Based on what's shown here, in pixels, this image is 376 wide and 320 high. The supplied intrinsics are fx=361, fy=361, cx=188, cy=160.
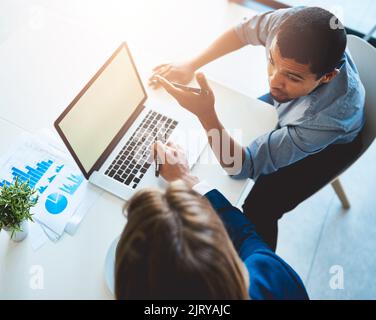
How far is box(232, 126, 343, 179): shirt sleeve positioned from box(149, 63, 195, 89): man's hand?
0.37 meters

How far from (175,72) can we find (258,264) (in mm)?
730

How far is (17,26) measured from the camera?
1438mm

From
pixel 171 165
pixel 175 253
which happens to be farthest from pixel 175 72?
pixel 175 253

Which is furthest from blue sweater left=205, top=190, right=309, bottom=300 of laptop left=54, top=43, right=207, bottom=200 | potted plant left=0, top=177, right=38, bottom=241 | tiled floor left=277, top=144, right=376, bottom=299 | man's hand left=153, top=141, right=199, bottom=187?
tiled floor left=277, top=144, right=376, bottom=299

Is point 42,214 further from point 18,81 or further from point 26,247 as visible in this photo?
point 18,81

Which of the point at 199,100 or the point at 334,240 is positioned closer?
the point at 199,100

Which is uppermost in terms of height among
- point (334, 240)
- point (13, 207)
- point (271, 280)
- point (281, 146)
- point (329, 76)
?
point (13, 207)

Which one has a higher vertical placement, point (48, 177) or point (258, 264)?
point (48, 177)

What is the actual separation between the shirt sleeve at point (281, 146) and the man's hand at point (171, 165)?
15cm

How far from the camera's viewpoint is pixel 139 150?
1.13m

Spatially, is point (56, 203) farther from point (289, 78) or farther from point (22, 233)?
point (289, 78)

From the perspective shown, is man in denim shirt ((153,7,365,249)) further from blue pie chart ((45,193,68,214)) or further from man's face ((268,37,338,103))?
blue pie chart ((45,193,68,214))
